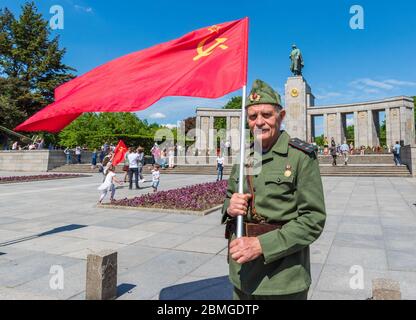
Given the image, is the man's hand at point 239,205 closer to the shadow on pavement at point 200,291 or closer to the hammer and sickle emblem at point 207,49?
the hammer and sickle emblem at point 207,49

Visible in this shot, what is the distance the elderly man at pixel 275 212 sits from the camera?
213 cm

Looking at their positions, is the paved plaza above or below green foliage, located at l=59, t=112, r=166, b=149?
below

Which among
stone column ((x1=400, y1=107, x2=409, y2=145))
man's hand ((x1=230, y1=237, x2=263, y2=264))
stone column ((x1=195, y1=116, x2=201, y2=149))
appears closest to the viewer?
man's hand ((x1=230, y1=237, x2=263, y2=264))

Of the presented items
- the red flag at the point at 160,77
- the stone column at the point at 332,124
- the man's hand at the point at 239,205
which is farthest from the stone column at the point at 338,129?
the man's hand at the point at 239,205

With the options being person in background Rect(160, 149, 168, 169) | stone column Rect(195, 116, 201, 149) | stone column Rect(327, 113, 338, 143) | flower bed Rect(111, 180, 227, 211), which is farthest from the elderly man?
stone column Rect(327, 113, 338, 143)

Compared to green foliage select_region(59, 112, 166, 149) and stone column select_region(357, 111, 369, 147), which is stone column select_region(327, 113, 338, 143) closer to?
stone column select_region(357, 111, 369, 147)

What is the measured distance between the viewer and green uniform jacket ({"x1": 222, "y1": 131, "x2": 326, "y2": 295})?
2125 mm

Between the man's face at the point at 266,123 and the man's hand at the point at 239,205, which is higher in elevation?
the man's face at the point at 266,123

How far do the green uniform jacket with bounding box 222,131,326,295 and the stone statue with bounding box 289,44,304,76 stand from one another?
47.0 meters

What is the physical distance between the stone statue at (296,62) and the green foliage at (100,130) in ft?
78.2

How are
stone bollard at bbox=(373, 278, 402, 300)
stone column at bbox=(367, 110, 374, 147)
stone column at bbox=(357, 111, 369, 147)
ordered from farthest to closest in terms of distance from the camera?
stone column at bbox=(357, 111, 369, 147) < stone column at bbox=(367, 110, 374, 147) < stone bollard at bbox=(373, 278, 402, 300)

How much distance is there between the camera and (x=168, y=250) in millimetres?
6121

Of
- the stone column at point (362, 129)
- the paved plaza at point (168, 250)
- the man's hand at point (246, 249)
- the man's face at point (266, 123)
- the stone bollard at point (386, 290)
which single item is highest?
the stone column at point (362, 129)

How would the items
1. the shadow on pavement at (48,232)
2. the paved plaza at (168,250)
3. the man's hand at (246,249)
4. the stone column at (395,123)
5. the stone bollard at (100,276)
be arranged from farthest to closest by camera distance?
the stone column at (395,123)
the shadow on pavement at (48,232)
the paved plaza at (168,250)
the stone bollard at (100,276)
the man's hand at (246,249)
